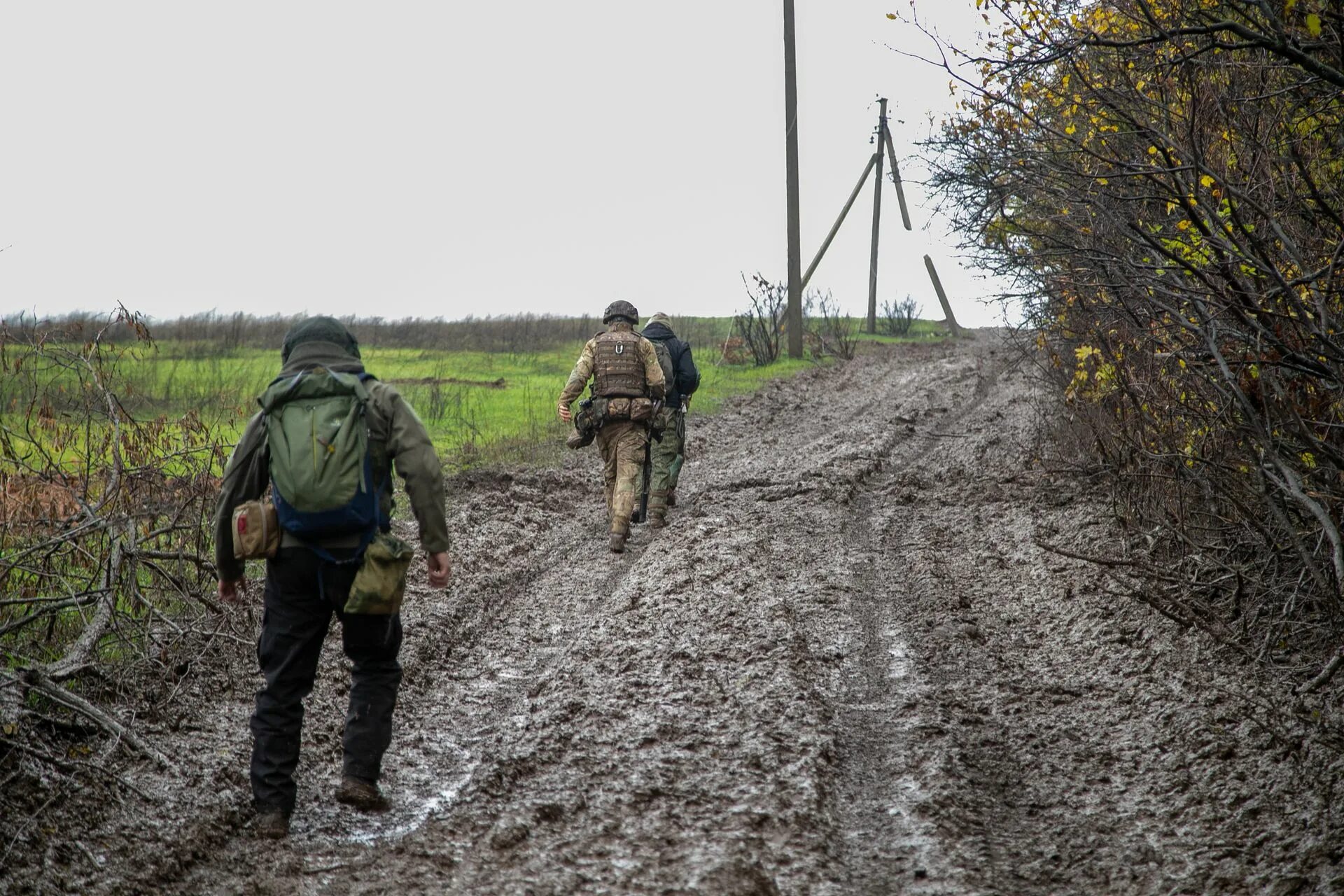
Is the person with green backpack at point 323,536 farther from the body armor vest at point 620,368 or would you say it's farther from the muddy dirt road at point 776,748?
the body armor vest at point 620,368

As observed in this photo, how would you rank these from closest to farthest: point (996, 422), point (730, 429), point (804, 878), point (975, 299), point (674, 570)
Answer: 1. point (804, 878)
2. point (674, 570)
3. point (975, 299)
4. point (996, 422)
5. point (730, 429)

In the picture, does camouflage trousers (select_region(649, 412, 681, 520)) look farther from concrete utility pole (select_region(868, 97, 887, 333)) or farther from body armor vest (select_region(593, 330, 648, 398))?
concrete utility pole (select_region(868, 97, 887, 333))

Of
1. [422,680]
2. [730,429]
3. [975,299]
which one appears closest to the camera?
[422,680]

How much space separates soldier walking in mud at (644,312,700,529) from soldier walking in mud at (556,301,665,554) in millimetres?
632

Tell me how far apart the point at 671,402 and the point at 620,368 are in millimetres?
1145

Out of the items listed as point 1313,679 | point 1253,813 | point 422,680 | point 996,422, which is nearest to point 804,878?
point 1253,813

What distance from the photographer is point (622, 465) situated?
10164 mm

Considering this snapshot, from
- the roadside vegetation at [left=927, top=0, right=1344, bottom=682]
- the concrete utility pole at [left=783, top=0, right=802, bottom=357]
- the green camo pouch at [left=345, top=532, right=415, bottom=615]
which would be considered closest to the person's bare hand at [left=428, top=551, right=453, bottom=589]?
the green camo pouch at [left=345, top=532, right=415, bottom=615]

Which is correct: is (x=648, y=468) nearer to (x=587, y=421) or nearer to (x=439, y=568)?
(x=587, y=421)

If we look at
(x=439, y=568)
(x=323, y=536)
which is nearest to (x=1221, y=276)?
(x=439, y=568)

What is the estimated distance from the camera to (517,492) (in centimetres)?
1177

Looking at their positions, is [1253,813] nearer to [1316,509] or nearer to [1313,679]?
[1313,679]

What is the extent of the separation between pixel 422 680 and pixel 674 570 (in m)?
2.47

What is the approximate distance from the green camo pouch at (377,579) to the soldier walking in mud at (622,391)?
5.40m
